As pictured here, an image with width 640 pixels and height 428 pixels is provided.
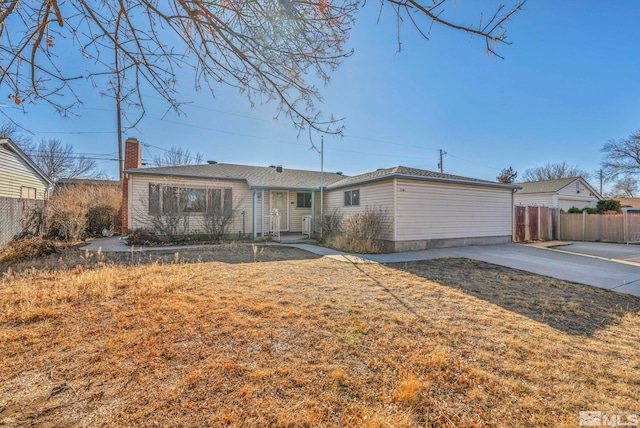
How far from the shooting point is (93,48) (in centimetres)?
279

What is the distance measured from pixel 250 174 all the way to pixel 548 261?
40.0ft

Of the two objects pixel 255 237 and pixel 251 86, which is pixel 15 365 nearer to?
pixel 251 86

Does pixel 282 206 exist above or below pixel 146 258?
above

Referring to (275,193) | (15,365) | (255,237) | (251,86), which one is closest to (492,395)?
(251,86)

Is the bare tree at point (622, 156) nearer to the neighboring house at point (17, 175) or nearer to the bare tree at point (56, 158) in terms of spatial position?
the neighboring house at point (17, 175)

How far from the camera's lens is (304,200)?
14812mm

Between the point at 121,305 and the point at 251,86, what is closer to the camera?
the point at 251,86

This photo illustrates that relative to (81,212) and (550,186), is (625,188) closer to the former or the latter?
(550,186)

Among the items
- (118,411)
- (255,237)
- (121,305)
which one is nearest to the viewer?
(118,411)

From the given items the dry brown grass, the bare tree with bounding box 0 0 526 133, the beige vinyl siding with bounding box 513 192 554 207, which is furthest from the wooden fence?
the bare tree with bounding box 0 0 526 133

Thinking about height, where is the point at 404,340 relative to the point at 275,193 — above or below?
below

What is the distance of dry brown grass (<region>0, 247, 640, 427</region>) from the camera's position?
1831 millimetres

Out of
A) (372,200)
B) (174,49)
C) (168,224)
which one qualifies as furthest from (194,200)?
(174,49)

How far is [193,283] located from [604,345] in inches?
221
